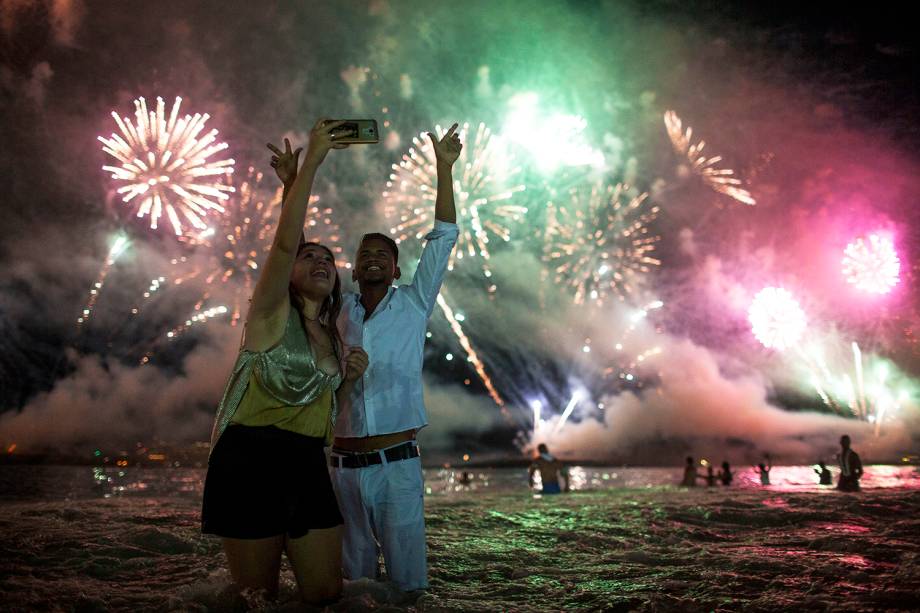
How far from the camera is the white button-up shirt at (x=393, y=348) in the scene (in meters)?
3.73

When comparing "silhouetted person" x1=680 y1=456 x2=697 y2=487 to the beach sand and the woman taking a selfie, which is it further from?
the woman taking a selfie

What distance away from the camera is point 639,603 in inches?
134

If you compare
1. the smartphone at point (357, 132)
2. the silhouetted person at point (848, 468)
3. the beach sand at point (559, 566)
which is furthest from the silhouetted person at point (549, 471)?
the smartphone at point (357, 132)

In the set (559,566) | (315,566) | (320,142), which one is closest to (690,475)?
(559,566)

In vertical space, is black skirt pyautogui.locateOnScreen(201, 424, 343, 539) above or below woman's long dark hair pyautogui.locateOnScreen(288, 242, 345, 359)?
below

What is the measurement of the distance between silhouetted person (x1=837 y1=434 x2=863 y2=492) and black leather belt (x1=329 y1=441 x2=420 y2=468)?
18.1m

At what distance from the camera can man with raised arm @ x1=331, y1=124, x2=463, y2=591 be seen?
3.55 meters

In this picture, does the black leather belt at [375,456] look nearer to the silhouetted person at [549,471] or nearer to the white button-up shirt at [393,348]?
the white button-up shirt at [393,348]

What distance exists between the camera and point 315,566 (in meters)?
3.09

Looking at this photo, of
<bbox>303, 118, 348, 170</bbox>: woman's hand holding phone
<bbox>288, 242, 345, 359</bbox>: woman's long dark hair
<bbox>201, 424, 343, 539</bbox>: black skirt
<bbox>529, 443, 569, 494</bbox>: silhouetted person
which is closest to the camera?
<bbox>201, 424, 343, 539</bbox>: black skirt

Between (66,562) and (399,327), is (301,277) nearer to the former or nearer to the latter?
(399,327)

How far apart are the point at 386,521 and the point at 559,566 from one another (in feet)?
6.65

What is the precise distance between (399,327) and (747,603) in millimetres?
2706

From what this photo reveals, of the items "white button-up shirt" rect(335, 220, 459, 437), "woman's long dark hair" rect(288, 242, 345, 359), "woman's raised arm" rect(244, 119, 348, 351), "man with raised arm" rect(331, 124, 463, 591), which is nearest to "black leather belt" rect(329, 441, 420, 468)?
"man with raised arm" rect(331, 124, 463, 591)
